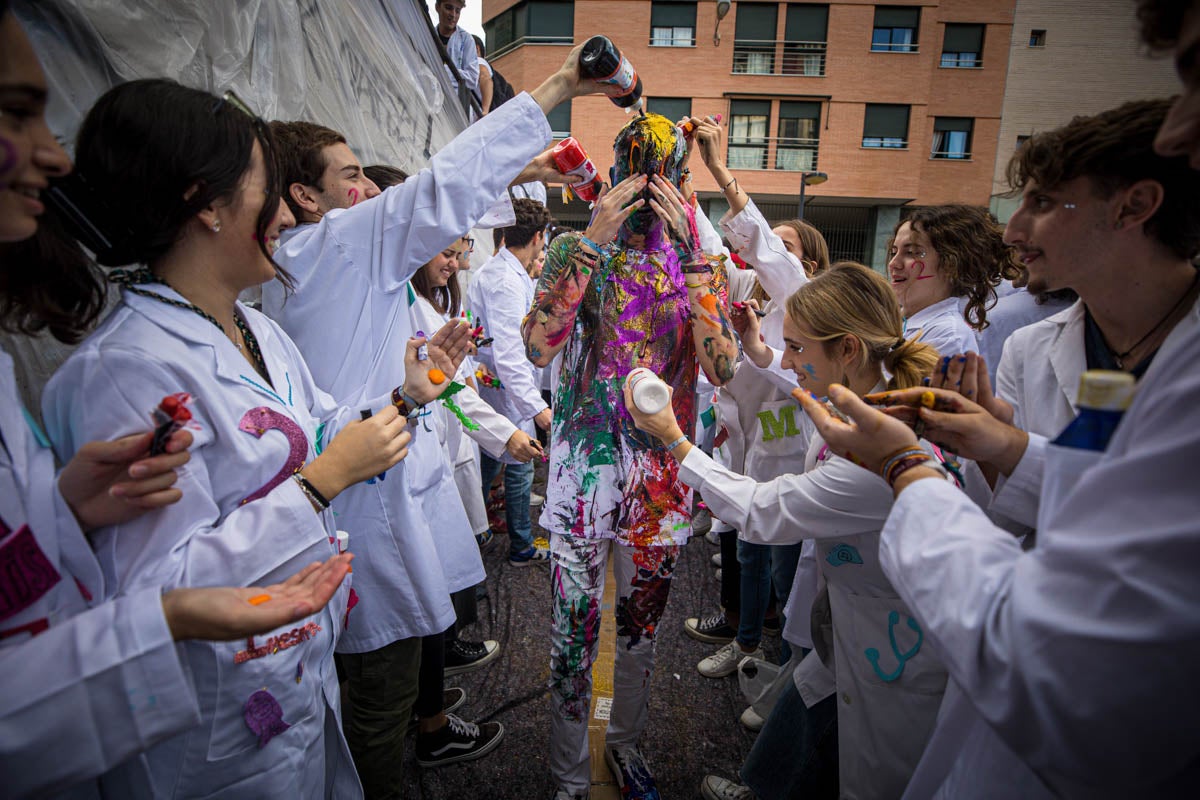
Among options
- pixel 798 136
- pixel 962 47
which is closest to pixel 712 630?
pixel 798 136

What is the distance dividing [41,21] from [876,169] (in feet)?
74.3

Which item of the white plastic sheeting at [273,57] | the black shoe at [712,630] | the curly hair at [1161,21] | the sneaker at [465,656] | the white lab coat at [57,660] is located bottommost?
the black shoe at [712,630]

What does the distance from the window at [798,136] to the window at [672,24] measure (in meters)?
4.22

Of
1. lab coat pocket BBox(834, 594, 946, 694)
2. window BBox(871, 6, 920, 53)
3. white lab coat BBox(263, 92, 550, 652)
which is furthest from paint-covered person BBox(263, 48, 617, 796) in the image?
window BBox(871, 6, 920, 53)

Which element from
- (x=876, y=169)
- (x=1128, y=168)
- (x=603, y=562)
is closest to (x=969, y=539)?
(x=1128, y=168)

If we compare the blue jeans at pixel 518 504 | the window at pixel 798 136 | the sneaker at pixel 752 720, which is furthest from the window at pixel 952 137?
the sneaker at pixel 752 720

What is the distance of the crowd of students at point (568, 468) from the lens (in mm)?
754

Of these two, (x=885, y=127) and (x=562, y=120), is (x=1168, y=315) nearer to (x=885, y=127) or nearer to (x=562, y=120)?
(x=562, y=120)

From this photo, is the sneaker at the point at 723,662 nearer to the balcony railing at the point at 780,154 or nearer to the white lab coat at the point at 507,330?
the white lab coat at the point at 507,330

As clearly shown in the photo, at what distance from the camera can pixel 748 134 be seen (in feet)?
65.7

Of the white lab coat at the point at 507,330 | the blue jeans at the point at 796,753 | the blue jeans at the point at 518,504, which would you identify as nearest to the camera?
the blue jeans at the point at 796,753

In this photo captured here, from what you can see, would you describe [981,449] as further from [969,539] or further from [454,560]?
[454,560]

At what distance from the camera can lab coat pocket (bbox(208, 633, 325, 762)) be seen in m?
1.12

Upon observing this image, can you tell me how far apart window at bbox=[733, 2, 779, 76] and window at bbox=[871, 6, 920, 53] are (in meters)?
3.53
